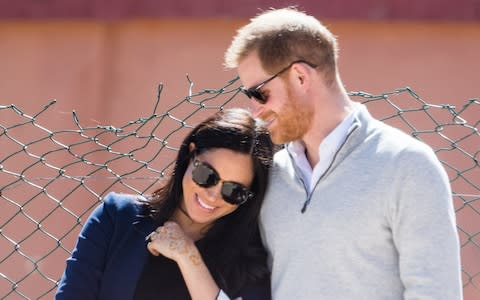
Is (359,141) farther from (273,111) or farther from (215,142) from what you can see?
(215,142)

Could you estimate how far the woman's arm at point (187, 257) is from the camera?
94.6 inches

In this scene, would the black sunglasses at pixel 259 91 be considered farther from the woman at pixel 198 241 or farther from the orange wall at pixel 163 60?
the orange wall at pixel 163 60

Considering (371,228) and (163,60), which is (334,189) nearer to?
(371,228)

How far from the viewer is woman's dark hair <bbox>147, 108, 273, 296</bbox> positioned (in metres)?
2.47

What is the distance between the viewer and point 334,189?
2.25m

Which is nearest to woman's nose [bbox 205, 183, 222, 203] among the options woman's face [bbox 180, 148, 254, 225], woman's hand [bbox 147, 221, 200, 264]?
woman's face [bbox 180, 148, 254, 225]

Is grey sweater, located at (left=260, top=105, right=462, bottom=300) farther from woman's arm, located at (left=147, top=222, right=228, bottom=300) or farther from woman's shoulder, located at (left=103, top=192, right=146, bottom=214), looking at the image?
woman's shoulder, located at (left=103, top=192, right=146, bottom=214)

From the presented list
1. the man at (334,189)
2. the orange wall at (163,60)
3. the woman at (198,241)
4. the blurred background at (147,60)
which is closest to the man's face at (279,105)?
the man at (334,189)

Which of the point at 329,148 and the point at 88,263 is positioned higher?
the point at 329,148

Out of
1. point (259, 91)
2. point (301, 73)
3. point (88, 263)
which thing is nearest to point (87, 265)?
point (88, 263)

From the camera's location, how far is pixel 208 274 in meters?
2.44

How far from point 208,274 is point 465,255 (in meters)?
2.42

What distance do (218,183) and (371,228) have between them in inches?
18.2

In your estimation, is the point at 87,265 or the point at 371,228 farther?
the point at 87,265
